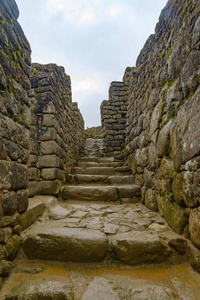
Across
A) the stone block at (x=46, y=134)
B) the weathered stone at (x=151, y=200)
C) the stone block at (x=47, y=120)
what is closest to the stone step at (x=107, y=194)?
the weathered stone at (x=151, y=200)

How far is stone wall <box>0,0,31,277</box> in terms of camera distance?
1.48m

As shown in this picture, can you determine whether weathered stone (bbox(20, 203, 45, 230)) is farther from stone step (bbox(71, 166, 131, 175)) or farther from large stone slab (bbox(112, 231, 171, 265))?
stone step (bbox(71, 166, 131, 175))

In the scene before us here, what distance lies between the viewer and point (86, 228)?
2043 millimetres

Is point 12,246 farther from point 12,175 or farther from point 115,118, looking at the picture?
point 115,118

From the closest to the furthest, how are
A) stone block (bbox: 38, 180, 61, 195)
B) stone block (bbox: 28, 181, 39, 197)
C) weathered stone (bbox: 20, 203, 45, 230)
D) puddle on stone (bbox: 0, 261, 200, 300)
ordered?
1. puddle on stone (bbox: 0, 261, 200, 300)
2. weathered stone (bbox: 20, 203, 45, 230)
3. stone block (bbox: 28, 181, 39, 197)
4. stone block (bbox: 38, 180, 61, 195)

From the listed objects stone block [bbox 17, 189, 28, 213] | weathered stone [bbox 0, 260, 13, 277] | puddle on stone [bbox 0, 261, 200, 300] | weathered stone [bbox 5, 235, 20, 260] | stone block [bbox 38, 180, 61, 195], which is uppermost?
stone block [bbox 17, 189, 28, 213]

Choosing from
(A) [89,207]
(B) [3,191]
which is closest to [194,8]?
(B) [3,191]

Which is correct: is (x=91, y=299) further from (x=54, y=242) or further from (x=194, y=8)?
(x=194, y=8)

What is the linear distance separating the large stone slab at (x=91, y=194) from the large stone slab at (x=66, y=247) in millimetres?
1573

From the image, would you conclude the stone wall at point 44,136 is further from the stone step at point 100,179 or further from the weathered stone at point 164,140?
the weathered stone at point 164,140

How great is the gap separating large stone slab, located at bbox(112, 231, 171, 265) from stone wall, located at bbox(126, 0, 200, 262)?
306 mm

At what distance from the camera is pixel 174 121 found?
202 centimetres

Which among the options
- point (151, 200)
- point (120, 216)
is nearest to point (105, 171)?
point (151, 200)

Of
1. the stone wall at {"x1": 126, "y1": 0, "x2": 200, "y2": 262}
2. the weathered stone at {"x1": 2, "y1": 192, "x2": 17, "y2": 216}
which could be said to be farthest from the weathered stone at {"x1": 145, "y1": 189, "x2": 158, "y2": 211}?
the weathered stone at {"x1": 2, "y1": 192, "x2": 17, "y2": 216}
